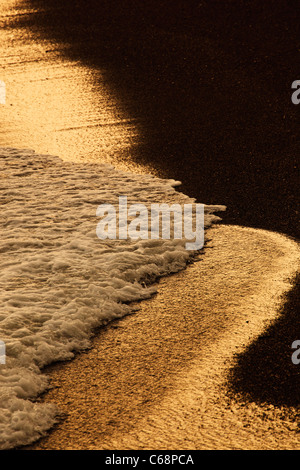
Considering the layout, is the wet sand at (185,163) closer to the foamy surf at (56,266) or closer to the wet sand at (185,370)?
the wet sand at (185,370)

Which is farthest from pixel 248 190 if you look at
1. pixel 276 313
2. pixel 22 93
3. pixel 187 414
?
pixel 22 93

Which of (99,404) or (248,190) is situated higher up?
(248,190)

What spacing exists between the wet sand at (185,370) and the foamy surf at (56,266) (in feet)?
0.30

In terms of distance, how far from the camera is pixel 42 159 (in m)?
5.61

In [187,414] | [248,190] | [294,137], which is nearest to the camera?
[187,414]

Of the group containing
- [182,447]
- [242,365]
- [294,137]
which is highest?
[294,137]

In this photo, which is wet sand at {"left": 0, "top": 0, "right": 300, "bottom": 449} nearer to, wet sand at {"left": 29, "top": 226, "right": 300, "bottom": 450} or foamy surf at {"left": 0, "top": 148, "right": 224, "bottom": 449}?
wet sand at {"left": 29, "top": 226, "right": 300, "bottom": 450}

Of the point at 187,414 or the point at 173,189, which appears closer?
the point at 187,414

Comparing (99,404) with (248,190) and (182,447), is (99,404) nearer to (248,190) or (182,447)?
(182,447)

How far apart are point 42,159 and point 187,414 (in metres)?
3.50

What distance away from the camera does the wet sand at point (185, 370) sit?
2529mm

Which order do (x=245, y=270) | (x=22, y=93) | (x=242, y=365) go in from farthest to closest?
(x=22, y=93)
(x=245, y=270)
(x=242, y=365)

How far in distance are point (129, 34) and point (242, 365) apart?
6486 mm

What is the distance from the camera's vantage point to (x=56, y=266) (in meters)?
3.85
